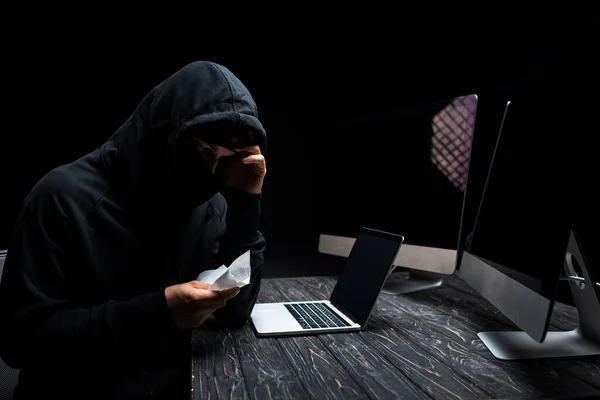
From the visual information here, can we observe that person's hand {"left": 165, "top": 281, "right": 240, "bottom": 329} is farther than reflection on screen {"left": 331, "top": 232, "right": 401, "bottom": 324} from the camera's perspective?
No

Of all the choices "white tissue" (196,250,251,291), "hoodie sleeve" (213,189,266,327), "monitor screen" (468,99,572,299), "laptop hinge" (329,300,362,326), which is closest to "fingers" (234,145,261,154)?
"hoodie sleeve" (213,189,266,327)

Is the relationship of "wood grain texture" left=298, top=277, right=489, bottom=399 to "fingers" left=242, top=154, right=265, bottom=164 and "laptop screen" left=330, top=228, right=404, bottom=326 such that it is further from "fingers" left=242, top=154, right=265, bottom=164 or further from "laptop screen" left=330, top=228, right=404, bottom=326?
"fingers" left=242, top=154, right=265, bottom=164

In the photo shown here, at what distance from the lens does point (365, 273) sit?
1.14 m

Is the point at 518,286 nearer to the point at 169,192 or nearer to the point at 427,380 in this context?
the point at 427,380

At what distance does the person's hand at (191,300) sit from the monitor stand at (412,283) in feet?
2.41

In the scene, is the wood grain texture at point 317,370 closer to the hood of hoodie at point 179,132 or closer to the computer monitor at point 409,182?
the hood of hoodie at point 179,132

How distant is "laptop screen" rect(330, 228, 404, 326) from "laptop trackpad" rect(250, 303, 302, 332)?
6.5 inches

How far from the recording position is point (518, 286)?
0.82 m

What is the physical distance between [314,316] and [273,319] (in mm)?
111

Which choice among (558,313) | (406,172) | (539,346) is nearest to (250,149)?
(406,172)

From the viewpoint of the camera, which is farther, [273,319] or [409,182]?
[409,182]

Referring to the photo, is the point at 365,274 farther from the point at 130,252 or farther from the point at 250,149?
the point at 130,252

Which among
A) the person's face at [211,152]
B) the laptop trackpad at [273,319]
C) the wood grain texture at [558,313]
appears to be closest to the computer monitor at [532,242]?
the wood grain texture at [558,313]

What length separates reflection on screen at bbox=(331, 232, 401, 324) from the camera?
1044 mm
